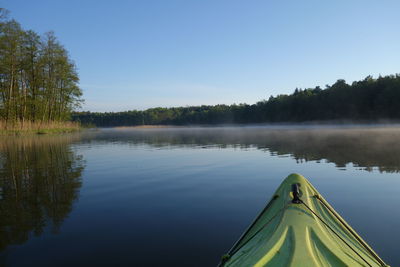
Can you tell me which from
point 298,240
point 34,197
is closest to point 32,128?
point 34,197

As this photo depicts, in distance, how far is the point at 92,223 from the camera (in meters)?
5.14

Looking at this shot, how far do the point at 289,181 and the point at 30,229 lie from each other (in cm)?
479

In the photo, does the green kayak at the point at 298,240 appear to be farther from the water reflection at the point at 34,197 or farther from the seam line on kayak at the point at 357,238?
the water reflection at the point at 34,197

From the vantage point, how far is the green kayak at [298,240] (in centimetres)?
233

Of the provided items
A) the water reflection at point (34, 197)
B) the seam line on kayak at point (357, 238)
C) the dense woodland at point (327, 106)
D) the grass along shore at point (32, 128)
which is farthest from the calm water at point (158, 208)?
the dense woodland at point (327, 106)

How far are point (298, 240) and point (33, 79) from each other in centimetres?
4911

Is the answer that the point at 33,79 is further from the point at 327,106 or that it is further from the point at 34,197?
the point at 327,106

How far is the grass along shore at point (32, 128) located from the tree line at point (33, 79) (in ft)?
3.08

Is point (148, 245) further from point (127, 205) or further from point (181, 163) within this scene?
point (181, 163)

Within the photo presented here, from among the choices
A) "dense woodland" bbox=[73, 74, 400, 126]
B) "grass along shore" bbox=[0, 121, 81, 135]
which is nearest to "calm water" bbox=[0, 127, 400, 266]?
"grass along shore" bbox=[0, 121, 81, 135]

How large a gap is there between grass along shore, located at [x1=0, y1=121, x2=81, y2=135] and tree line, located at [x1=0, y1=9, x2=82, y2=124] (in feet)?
3.08

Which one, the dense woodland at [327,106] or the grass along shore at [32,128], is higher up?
the dense woodland at [327,106]

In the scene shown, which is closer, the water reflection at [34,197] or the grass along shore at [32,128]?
the water reflection at [34,197]

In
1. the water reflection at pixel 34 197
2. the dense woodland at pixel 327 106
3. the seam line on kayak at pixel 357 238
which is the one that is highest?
the dense woodland at pixel 327 106
